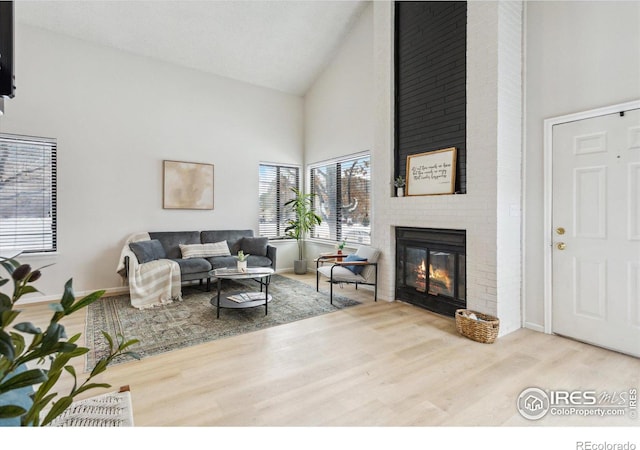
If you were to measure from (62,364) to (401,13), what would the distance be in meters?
5.09

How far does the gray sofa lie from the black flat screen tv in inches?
139

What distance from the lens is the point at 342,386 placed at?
7.63 feet

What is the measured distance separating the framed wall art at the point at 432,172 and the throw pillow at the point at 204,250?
312cm

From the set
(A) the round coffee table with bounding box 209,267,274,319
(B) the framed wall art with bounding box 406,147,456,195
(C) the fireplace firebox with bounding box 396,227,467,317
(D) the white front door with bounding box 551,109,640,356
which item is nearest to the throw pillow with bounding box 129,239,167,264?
(A) the round coffee table with bounding box 209,267,274,319

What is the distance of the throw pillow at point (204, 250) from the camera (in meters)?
5.16

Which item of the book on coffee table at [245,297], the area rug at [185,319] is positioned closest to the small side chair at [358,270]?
the area rug at [185,319]

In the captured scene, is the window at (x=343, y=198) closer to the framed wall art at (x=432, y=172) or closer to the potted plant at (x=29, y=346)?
the framed wall art at (x=432, y=172)

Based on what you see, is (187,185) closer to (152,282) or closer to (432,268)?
(152,282)

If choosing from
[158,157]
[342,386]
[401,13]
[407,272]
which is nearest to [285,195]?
[158,157]

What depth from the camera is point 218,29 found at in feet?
16.3

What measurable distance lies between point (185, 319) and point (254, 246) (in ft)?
7.09

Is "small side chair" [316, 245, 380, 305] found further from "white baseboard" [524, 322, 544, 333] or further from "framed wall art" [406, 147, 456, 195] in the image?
"white baseboard" [524, 322, 544, 333]

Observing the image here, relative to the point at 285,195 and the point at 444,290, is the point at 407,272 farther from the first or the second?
the point at 285,195

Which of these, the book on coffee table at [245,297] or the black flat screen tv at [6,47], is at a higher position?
the black flat screen tv at [6,47]
